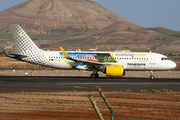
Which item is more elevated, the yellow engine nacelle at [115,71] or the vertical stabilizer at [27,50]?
the vertical stabilizer at [27,50]

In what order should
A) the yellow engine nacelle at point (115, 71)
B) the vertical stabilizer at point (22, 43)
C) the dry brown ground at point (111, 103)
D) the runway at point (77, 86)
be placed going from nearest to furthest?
the dry brown ground at point (111, 103) < the runway at point (77, 86) < the yellow engine nacelle at point (115, 71) < the vertical stabilizer at point (22, 43)

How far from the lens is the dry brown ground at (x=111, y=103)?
15.8 metres

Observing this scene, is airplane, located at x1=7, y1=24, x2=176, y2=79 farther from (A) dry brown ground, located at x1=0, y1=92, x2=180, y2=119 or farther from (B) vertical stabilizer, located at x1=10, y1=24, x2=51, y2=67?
(A) dry brown ground, located at x1=0, y1=92, x2=180, y2=119

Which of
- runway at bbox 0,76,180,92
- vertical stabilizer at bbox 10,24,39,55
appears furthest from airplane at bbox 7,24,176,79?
runway at bbox 0,76,180,92

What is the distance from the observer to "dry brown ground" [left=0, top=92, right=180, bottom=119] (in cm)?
1581

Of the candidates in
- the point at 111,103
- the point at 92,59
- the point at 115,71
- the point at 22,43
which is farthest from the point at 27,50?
the point at 111,103

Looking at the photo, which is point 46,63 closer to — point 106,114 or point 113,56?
point 113,56

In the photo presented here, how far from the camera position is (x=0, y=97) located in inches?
790

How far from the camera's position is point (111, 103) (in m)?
18.1

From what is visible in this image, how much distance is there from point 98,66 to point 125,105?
1990 cm

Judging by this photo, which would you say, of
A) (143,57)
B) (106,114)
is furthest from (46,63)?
(106,114)

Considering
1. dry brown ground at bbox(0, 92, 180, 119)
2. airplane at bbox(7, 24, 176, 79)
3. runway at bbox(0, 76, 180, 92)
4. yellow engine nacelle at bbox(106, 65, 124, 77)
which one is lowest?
dry brown ground at bbox(0, 92, 180, 119)

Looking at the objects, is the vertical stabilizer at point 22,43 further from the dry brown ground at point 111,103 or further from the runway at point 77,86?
the dry brown ground at point 111,103

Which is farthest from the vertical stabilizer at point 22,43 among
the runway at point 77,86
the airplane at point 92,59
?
the runway at point 77,86
